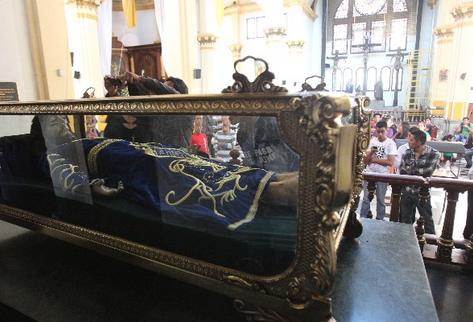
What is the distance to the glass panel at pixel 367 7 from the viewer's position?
1828 centimetres

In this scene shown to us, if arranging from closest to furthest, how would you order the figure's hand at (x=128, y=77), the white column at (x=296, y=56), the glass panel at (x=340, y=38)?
the figure's hand at (x=128, y=77)
the white column at (x=296, y=56)
the glass panel at (x=340, y=38)

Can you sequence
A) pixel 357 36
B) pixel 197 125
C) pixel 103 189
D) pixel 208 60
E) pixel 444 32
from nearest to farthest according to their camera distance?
pixel 197 125
pixel 103 189
pixel 208 60
pixel 444 32
pixel 357 36

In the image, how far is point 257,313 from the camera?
1.05 metres

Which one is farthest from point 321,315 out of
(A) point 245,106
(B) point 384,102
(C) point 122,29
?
(B) point 384,102

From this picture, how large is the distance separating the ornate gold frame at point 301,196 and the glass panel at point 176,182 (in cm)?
5

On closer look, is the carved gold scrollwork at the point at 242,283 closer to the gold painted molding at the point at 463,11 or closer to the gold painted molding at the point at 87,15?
the gold painted molding at the point at 87,15

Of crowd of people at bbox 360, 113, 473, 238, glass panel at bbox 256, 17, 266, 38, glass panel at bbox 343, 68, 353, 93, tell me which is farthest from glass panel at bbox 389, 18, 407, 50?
crowd of people at bbox 360, 113, 473, 238

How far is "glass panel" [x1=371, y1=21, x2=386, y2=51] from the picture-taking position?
1828 centimetres

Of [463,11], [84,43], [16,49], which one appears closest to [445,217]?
[16,49]

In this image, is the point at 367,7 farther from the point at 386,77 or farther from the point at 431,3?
the point at 386,77

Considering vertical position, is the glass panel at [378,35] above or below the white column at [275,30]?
above

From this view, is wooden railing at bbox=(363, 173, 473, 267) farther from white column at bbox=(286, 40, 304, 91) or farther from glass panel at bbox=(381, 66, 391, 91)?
glass panel at bbox=(381, 66, 391, 91)

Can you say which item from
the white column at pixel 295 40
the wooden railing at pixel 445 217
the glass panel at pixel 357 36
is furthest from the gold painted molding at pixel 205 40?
the glass panel at pixel 357 36

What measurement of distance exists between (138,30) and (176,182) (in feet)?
38.3
